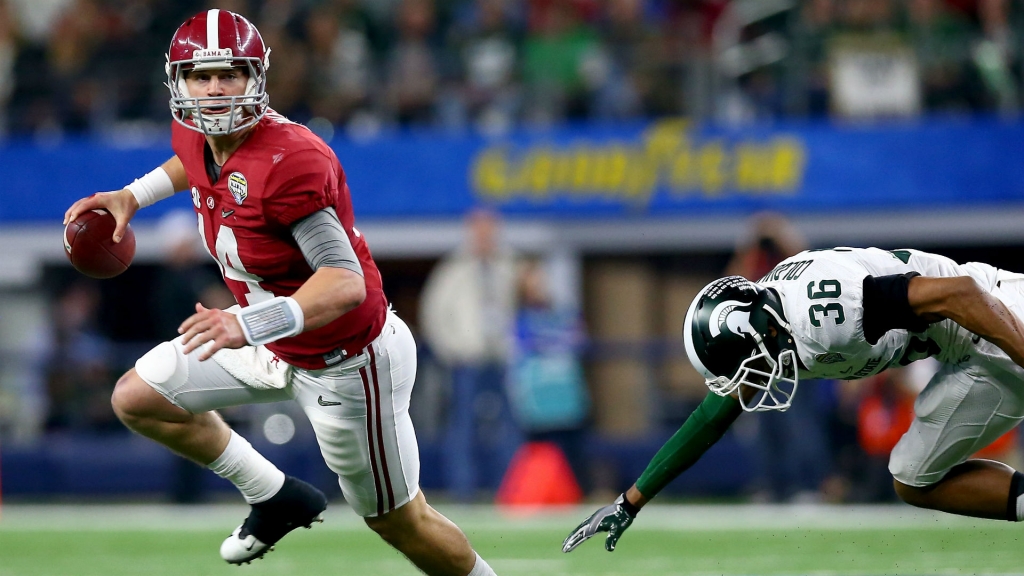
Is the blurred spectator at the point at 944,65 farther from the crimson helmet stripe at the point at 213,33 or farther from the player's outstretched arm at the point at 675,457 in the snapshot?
the crimson helmet stripe at the point at 213,33

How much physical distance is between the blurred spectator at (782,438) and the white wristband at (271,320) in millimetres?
4761

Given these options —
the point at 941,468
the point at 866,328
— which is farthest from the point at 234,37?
the point at 941,468

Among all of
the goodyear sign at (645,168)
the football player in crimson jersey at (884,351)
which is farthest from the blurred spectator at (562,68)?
the football player in crimson jersey at (884,351)

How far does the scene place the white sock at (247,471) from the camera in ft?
14.6

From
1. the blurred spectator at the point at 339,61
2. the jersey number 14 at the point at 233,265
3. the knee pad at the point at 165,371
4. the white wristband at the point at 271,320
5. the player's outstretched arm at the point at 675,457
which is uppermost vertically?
the blurred spectator at the point at 339,61

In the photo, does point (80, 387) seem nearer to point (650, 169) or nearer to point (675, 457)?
point (650, 169)

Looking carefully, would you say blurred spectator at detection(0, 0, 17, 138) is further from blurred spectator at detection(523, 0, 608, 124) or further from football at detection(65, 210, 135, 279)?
football at detection(65, 210, 135, 279)

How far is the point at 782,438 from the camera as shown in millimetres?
8062

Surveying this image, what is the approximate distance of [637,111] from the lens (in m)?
10.5

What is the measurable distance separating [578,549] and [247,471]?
227 centimetres

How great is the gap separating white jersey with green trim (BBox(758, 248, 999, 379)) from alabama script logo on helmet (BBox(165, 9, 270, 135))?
163cm

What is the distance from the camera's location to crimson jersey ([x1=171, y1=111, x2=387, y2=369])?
3.86 meters

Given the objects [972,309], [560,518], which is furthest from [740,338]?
[560,518]

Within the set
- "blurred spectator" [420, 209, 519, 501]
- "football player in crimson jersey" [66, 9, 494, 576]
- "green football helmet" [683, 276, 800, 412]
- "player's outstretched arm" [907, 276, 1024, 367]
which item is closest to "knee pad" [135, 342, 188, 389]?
"football player in crimson jersey" [66, 9, 494, 576]
